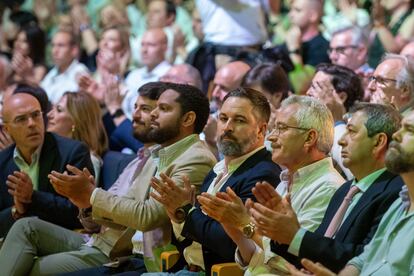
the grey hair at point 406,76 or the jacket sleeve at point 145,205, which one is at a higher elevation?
the grey hair at point 406,76

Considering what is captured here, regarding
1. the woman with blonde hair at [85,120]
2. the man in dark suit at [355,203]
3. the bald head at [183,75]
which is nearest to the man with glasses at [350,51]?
the bald head at [183,75]

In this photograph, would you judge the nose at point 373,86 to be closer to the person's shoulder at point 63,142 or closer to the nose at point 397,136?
the person's shoulder at point 63,142

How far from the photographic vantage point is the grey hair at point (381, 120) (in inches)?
154

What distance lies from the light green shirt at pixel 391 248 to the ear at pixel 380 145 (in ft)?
1.10

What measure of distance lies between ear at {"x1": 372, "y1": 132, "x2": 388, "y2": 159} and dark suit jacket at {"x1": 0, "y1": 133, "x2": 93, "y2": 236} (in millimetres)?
2051

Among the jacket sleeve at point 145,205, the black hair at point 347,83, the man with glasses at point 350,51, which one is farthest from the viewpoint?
the man with glasses at point 350,51

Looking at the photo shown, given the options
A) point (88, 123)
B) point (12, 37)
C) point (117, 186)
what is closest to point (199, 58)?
point (88, 123)

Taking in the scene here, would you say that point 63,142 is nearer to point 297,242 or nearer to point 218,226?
point 218,226

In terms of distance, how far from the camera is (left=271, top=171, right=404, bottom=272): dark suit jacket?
144 inches

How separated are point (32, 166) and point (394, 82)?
1947 millimetres

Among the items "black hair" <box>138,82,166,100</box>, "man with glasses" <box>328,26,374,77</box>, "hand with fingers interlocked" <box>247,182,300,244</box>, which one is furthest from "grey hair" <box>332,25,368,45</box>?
"hand with fingers interlocked" <box>247,182,300,244</box>

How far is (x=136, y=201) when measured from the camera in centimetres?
481

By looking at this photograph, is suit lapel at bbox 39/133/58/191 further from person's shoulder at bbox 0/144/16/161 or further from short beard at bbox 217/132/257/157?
short beard at bbox 217/132/257/157

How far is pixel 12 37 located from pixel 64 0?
2.31 ft
